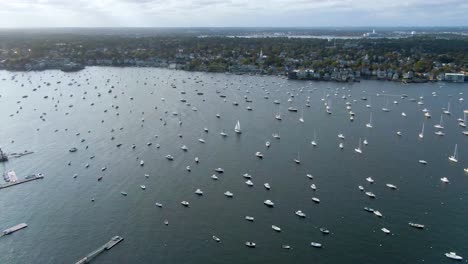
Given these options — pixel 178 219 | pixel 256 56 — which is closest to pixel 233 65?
pixel 256 56

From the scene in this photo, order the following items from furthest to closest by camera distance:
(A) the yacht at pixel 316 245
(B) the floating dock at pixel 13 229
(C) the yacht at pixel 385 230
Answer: (B) the floating dock at pixel 13 229
(C) the yacht at pixel 385 230
(A) the yacht at pixel 316 245

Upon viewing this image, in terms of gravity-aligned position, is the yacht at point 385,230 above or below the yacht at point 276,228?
above

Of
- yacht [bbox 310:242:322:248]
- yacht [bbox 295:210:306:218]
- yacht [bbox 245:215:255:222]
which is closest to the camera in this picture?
yacht [bbox 310:242:322:248]

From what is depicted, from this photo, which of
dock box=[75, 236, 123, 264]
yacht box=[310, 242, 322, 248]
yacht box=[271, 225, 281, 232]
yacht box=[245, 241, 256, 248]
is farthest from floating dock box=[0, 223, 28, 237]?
yacht box=[310, 242, 322, 248]

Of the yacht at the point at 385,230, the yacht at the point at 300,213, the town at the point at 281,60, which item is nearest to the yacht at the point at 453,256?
the yacht at the point at 385,230

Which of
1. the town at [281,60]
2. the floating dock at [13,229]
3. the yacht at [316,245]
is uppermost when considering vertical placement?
the town at [281,60]

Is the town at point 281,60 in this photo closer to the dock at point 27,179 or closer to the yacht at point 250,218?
the dock at point 27,179

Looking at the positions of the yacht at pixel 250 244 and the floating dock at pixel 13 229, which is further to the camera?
the floating dock at pixel 13 229

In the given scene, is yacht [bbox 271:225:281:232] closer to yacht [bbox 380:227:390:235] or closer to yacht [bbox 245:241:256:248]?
yacht [bbox 245:241:256:248]

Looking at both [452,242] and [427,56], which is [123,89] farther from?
[427,56]
